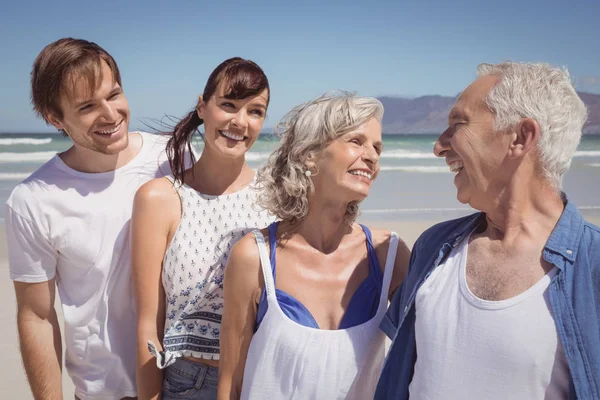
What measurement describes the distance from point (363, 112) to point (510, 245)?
2.80 ft

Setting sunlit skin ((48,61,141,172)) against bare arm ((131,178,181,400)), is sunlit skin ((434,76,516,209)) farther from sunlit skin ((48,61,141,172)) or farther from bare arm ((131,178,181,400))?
sunlit skin ((48,61,141,172))

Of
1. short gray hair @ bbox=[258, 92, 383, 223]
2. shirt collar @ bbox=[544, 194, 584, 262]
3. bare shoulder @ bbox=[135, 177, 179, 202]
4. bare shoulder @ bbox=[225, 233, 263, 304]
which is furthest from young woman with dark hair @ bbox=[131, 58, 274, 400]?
shirt collar @ bbox=[544, 194, 584, 262]

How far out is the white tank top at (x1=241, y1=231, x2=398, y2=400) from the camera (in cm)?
243

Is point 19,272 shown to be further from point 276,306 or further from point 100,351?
point 276,306

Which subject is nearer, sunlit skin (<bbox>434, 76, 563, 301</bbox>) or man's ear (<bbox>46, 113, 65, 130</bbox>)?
sunlit skin (<bbox>434, 76, 563, 301</bbox>)

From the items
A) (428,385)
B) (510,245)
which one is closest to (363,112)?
(510,245)

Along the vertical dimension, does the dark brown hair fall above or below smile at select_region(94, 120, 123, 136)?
above

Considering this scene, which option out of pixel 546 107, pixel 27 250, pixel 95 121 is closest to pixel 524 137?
pixel 546 107

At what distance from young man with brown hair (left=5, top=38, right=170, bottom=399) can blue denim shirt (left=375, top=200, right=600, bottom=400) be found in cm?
151

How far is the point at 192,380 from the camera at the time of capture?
2912 mm

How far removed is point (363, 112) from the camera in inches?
103

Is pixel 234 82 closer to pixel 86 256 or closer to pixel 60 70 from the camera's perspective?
pixel 60 70

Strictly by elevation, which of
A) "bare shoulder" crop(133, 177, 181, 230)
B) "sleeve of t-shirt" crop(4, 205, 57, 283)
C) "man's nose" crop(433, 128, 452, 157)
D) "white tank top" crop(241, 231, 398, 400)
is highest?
"man's nose" crop(433, 128, 452, 157)

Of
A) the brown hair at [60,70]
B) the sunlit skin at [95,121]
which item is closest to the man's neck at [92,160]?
the sunlit skin at [95,121]
